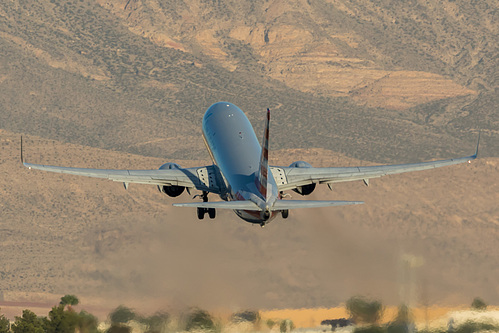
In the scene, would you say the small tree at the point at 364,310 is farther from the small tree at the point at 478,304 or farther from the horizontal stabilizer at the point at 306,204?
the horizontal stabilizer at the point at 306,204

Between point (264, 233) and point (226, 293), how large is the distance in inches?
1214

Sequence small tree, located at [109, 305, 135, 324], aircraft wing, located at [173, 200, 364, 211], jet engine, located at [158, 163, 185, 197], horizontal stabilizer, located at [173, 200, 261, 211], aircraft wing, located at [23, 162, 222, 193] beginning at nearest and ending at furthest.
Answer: aircraft wing, located at [173, 200, 364, 211] < horizontal stabilizer, located at [173, 200, 261, 211] < aircraft wing, located at [23, 162, 222, 193] < jet engine, located at [158, 163, 185, 197] < small tree, located at [109, 305, 135, 324]

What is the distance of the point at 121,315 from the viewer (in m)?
88.1

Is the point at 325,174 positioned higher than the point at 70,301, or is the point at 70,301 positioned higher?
the point at 325,174

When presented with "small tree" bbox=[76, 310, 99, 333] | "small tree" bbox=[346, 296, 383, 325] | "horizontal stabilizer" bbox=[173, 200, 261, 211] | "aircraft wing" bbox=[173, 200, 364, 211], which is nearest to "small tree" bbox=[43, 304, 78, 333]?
"small tree" bbox=[76, 310, 99, 333]

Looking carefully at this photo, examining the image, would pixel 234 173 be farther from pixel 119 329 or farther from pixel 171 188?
pixel 119 329

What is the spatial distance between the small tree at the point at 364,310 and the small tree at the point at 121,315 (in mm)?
17258

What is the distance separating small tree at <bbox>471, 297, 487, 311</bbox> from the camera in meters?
84.8

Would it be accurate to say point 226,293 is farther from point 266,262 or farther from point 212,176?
point 266,262

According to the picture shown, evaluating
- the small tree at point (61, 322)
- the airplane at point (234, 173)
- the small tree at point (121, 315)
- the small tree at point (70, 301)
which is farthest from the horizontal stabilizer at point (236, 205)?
the small tree at point (70, 301)

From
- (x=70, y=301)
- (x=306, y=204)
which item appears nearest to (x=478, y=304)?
(x=306, y=204)

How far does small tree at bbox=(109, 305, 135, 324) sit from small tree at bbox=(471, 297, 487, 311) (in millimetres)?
26642

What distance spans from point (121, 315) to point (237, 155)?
65.5 ft

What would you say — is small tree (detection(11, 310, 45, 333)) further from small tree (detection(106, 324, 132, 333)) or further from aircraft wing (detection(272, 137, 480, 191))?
aircraft wing (detection(272, 137, 480, 191))
